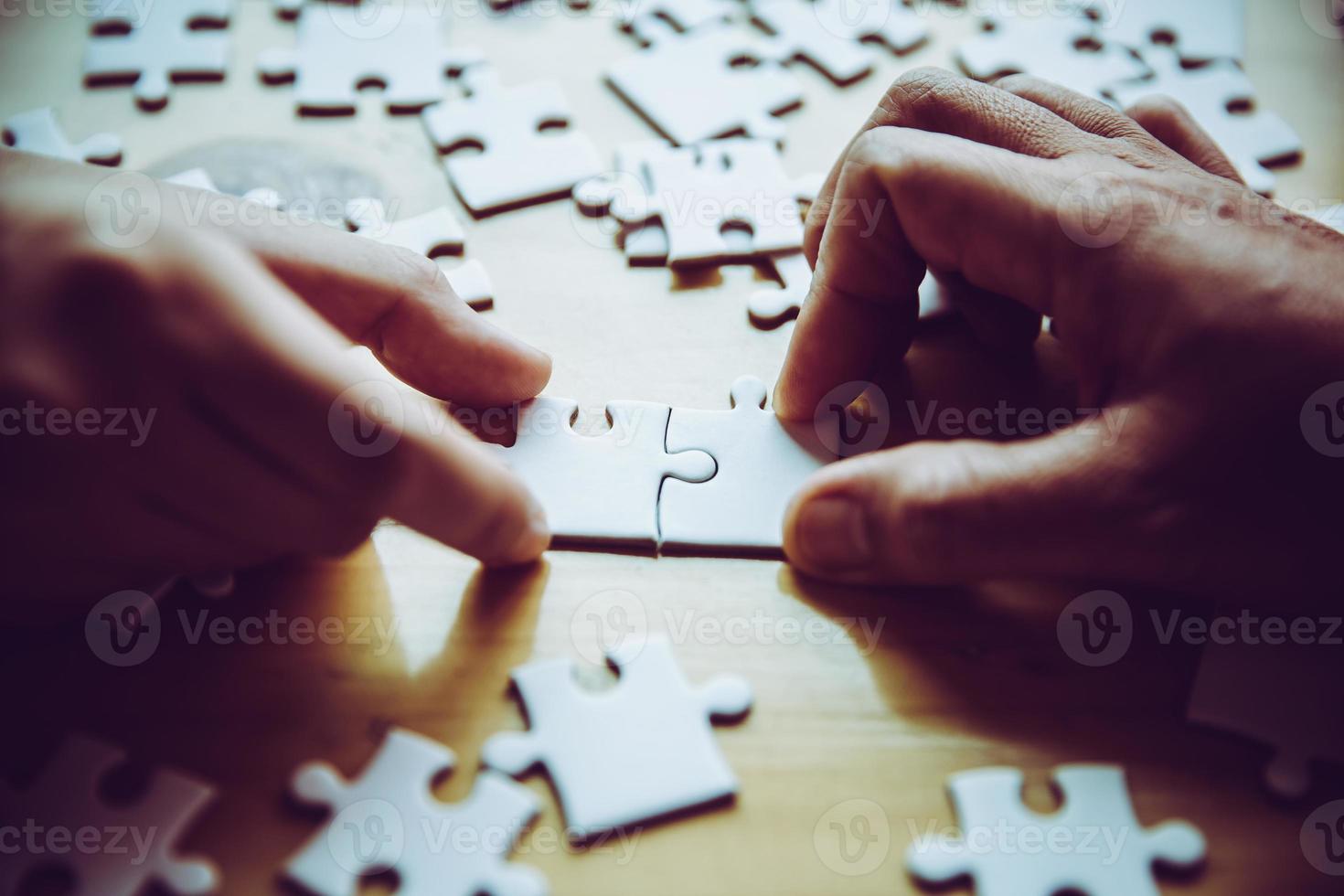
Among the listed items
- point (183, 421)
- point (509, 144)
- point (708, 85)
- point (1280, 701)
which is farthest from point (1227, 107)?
point (183, 421)

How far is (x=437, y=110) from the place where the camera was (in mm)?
1335

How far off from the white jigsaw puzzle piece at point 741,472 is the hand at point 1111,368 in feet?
0.22

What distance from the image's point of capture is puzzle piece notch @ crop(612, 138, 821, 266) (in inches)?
→ 46.9

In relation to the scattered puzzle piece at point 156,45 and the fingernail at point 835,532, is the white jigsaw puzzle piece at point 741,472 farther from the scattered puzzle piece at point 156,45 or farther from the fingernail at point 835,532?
the scattered puzzle piece at point 156,45

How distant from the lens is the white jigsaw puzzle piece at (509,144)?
126 cm

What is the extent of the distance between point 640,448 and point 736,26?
2.76ft

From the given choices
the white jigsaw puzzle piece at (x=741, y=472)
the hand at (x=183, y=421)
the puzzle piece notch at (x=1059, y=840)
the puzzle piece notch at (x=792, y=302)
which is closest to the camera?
the hand at (x=183, y=421)

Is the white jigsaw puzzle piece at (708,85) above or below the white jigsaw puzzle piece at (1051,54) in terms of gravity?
below

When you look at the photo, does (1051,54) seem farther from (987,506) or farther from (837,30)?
(987,506)

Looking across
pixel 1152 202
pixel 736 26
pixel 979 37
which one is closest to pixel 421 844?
pixel 1152 202

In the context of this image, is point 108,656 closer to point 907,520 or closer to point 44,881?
point 44,881

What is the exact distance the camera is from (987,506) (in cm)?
80

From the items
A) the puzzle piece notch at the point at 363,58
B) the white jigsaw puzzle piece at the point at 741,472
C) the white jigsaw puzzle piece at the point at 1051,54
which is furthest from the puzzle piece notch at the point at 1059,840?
the puzzle piece notch at the point at 363,58

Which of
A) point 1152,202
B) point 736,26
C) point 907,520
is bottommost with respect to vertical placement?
point 907,520
